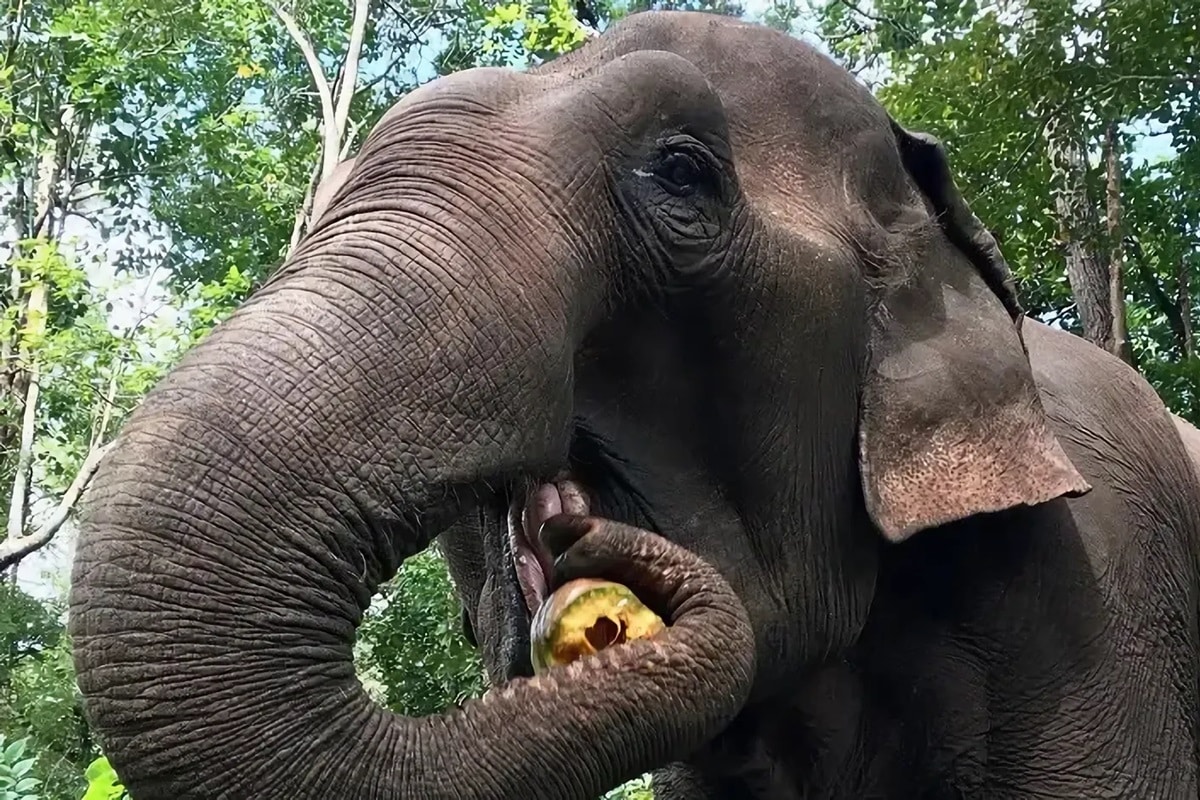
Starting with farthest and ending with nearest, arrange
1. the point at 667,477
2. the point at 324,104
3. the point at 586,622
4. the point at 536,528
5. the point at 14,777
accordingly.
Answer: the point at 324,104 < the point at 14,777 < the point at 667,477 < the point at 536,528 < the point at 586,622

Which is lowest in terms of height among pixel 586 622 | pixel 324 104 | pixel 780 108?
pixel 586 622

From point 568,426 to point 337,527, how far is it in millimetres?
348

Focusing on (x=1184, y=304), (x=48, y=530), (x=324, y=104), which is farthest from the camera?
(x=1184, y=304)

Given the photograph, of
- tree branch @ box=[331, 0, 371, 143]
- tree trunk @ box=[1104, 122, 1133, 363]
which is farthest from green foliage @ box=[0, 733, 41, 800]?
tree trunk @ box=[1104, 122, 1133, 363]

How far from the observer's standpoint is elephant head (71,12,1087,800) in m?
1.24

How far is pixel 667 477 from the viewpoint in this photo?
70.9 inches

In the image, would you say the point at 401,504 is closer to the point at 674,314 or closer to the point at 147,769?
the point at 147,769

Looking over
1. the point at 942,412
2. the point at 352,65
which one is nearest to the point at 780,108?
the point at 942,412

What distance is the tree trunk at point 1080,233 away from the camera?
7855 millimetres

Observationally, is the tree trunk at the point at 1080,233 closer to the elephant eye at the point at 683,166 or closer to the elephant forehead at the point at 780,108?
the elephant forehead at the point at 780,108

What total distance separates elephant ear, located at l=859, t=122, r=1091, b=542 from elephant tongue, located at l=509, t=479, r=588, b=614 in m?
0.48

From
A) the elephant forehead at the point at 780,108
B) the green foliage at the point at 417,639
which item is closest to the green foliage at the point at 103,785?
the elephant forehead at the point at 780,108

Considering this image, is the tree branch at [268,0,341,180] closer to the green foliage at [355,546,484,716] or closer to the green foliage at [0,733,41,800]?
the green foliage at [355,546,484,716]

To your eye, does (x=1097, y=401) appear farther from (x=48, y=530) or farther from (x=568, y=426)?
(x=48, y=530)
